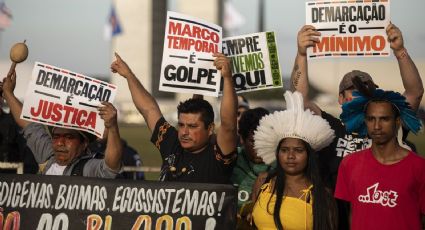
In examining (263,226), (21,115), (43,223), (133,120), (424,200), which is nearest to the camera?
(424,200)

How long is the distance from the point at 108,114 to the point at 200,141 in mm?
749

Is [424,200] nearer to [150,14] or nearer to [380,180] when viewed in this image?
[380,180]

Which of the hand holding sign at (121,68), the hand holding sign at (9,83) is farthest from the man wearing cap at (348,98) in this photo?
the hand holding sign at (9,83)

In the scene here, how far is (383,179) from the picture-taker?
6254mm

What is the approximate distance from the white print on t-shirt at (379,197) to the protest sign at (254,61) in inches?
79.9

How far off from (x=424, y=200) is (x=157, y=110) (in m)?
2.43

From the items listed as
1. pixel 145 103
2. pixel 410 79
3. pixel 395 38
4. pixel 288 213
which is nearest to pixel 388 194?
pixel 288 213

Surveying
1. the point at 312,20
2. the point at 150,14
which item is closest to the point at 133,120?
the point at 150,14

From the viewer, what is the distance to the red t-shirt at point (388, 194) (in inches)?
243

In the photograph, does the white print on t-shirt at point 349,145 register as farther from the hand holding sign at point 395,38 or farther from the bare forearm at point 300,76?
the hand holding sign at point 395,38

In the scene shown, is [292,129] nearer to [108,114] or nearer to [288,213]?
[288,213]

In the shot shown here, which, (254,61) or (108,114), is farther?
(254,61)

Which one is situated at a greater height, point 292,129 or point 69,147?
point 292,129

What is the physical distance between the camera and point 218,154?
23.4ft
